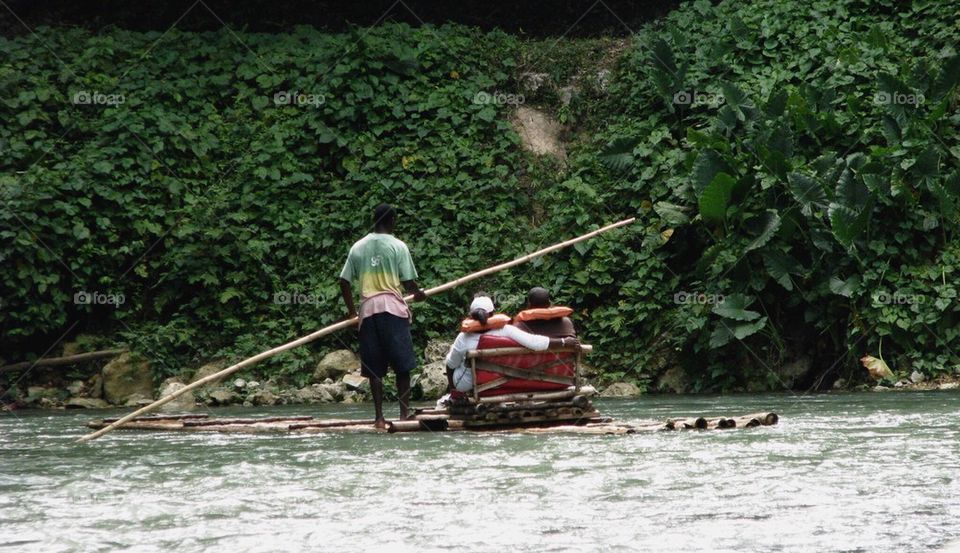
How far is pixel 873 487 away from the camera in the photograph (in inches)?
252

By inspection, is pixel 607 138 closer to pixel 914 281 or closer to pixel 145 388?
pixel 914 281

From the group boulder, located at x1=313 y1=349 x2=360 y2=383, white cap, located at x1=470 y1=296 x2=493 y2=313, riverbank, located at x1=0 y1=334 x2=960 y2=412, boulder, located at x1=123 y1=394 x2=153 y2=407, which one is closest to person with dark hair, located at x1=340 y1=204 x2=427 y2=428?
white cap, located at x1=470 y1=296 x2=493 y2=313

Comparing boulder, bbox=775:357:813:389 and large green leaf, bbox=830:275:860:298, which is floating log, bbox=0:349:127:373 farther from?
large green leaf, bbox=830:275:860:298

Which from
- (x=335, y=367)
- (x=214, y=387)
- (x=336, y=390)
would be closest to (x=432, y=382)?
(x=336, y=390)

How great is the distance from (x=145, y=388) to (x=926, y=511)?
38.1 feet

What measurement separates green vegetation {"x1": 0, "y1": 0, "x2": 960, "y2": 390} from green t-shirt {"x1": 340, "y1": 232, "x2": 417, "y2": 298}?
5370 mm

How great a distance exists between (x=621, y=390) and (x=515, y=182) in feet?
13.0

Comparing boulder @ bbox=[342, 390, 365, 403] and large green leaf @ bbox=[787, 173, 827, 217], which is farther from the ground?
large green leaf @ bbox=[787, 173, 827, 217]

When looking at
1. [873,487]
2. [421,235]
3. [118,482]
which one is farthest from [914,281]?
[118,482]

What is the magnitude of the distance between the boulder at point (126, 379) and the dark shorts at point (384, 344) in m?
5.97

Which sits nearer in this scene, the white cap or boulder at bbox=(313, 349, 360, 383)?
the white cap

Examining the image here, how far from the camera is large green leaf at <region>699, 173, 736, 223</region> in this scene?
1451cm

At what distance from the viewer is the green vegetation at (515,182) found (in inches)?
574

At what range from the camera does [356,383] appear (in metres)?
15.2
